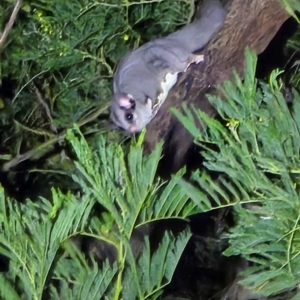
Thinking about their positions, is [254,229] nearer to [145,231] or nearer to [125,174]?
[125,174]

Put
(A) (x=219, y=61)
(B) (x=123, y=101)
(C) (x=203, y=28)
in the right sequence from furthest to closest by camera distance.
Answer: (B) (x=123, y=101)
(C) (x=203, y=28)
(A) (x=219, y=61)

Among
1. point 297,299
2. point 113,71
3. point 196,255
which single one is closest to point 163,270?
point 297,299

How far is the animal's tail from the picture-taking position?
3.37ft

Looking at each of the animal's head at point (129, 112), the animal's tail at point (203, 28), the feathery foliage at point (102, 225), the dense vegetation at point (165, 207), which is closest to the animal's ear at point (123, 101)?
the animal's head at point (129, 112)

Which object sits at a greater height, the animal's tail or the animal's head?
the animal's tail

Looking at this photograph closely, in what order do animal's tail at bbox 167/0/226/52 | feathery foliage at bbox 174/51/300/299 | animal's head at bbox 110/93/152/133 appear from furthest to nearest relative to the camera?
animal's head at bbox 110/93/152/133 < animal's tail at bbox 167/0/226/52 < feathery foliage at bbox 174/51/300/299

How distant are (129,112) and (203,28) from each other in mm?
246

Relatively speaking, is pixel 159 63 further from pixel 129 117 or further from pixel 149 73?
pixel 129 117

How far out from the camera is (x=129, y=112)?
1.16m

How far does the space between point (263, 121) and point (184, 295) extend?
0.51 m

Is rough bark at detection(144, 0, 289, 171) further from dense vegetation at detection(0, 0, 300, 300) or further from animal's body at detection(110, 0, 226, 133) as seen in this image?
dense vegetation at detection(0, 0, 300, 300)

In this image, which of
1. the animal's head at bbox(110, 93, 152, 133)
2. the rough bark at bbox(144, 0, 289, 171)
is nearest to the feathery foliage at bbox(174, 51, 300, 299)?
the rough bark at bbox(144, 0, 289, 171)

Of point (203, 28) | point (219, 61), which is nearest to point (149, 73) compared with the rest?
point (203, 28)

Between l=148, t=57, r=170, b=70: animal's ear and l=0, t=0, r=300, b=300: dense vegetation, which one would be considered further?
l=148, t=57, r=170, b=70: animal's ear
